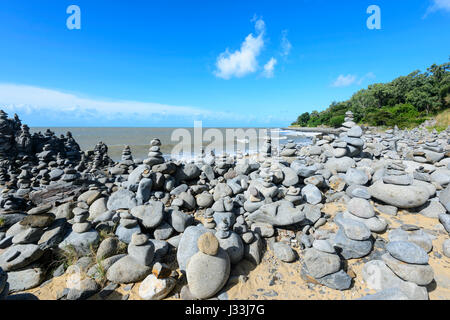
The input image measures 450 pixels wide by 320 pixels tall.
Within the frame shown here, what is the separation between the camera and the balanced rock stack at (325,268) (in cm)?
335

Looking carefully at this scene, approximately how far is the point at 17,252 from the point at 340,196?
27.0 feet

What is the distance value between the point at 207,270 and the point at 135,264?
61.9 inches

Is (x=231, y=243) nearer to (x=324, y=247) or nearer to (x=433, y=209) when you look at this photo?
(x=324, y=247)

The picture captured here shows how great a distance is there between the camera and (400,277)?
3.16 meters

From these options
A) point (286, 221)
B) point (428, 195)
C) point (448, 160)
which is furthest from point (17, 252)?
point (448, 160)

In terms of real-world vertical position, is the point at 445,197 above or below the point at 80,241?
above

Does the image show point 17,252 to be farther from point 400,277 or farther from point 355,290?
point 400,277

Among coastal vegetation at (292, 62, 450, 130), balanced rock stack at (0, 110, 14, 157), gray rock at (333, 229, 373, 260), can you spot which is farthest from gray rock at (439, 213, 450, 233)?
coastal vegetation at (292, 62, 450, 130)

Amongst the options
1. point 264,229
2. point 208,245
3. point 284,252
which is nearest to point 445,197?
point 284,252

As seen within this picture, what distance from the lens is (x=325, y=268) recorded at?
11.3ft

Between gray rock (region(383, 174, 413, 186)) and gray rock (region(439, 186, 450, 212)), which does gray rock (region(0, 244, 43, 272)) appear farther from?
gray rock (region(439, 186, 450, 212))

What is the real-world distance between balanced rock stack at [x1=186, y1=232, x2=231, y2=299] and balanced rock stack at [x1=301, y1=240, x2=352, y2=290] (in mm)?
1563

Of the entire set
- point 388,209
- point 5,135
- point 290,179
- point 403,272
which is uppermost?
point 5,135

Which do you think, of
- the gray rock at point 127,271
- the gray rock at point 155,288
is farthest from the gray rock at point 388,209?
the gray rock at point 127,271
